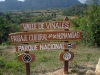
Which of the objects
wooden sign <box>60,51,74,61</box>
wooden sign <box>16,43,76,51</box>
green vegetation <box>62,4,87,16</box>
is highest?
wooden sign <box>16,43,76,51</box>

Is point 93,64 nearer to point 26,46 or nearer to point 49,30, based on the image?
point 49,30

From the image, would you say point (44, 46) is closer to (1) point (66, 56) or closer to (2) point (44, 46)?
(2) point (44, 46)

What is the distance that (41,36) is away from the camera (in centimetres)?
648

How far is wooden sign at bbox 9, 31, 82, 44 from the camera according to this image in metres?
6.37

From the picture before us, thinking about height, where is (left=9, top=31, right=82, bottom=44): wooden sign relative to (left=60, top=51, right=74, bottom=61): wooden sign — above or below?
above

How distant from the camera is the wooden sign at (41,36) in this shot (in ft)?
20.9

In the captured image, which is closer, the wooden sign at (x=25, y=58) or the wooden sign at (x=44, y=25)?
the wooden sign at (x=44, y=25)

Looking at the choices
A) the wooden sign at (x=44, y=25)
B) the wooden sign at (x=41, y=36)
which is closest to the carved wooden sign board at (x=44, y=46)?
the wooden sign at (x=41, y=36)

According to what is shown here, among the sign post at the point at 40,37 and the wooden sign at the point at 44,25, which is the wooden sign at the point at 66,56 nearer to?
the sign post at the point at 40,37

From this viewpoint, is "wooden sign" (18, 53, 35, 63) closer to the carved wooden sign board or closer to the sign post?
the sign post

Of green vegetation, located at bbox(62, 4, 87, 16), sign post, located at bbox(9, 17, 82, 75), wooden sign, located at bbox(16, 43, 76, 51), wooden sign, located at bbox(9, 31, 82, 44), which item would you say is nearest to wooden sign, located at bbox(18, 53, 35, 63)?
sign post, located at bbox(9, 17, 82, 75)

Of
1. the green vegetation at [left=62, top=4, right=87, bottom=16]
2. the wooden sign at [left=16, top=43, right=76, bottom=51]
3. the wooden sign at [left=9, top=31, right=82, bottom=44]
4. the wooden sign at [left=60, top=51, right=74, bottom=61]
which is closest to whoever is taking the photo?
the wooden sign at [left=9, top=31, right=82, bottom=44]

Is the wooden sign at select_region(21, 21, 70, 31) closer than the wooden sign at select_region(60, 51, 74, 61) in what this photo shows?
Yes

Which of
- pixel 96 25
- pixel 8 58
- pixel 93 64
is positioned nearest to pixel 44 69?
pixel 93 64
